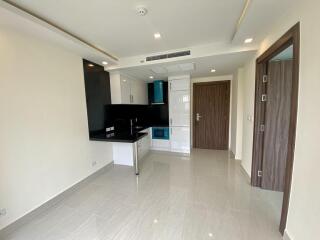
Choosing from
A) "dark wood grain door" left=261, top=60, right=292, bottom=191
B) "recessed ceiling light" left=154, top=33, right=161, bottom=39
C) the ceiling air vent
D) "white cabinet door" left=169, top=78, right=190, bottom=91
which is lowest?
"dark wood grain door" left=261, top=60, right=292, bottom=191

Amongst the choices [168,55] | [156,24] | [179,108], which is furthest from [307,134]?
[179,108]

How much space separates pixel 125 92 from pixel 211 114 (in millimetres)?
2693

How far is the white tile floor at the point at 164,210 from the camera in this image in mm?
1628

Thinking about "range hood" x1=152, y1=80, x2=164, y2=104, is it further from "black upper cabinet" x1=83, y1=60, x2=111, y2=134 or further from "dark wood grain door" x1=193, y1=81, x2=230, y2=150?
"black upper cabinet" x1=83, y1=60, x2=111, y2=134

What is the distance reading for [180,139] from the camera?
4219 millimetres

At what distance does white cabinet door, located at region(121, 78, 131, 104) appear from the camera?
348 centimetres

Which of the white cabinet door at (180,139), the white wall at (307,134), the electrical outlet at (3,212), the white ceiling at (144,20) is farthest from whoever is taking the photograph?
the white cabinet door at (180,139)

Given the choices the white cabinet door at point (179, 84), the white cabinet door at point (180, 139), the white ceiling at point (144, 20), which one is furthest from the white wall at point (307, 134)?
the white cabinet door at point (180, 139)

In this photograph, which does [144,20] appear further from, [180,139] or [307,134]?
[180,139]

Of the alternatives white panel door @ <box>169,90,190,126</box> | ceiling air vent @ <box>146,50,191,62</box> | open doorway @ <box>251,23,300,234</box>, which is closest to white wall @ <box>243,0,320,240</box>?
open doorway @ <box>251,23,300,234</box>

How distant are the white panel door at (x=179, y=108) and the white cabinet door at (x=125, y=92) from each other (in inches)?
47.4

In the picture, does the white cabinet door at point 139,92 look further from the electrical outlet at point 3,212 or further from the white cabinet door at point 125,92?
the electrical outlet at point 3,212

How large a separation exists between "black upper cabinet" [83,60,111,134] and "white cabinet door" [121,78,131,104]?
1.06 feet

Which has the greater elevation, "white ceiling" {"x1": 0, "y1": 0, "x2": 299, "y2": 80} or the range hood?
"white ceiling" {"x1": 0, "y1": 0, "x2": 299, "y2": 80}
